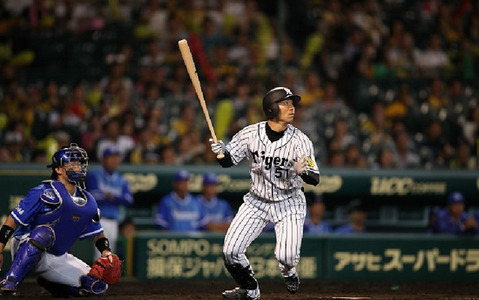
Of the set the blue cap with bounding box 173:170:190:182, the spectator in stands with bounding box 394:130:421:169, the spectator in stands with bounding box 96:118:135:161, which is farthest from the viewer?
the spectator in stands with bounding box 394:130:421:169

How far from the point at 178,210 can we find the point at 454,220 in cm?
327

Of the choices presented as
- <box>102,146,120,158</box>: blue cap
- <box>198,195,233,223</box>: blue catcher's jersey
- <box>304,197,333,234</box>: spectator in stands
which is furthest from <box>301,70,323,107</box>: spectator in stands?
<box>102,146,120,158</box>: blue cap

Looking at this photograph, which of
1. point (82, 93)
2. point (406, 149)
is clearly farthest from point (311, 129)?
point (82, 93)

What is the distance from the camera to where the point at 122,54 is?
12.3 metres

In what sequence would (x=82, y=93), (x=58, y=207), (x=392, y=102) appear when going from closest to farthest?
(x=58, y=207), (x=82, y=93), (x=392, y=102)

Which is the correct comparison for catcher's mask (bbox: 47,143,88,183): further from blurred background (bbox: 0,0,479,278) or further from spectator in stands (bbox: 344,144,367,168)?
spectator in stands (bbox: 344,144,367,168)

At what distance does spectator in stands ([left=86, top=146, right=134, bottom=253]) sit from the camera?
10.0 metres

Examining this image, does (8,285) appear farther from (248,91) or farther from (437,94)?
(437,94)

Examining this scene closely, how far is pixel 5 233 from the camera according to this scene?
23.6ft

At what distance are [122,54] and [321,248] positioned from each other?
393cm

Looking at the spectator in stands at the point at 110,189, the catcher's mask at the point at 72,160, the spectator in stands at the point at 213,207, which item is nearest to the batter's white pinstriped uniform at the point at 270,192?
the catcher's mask at the point at 72,160

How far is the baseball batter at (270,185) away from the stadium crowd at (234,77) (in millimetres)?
3695

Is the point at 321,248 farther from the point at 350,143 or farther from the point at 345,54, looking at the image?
the point at 345,54

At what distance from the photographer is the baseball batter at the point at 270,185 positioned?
286 inches
